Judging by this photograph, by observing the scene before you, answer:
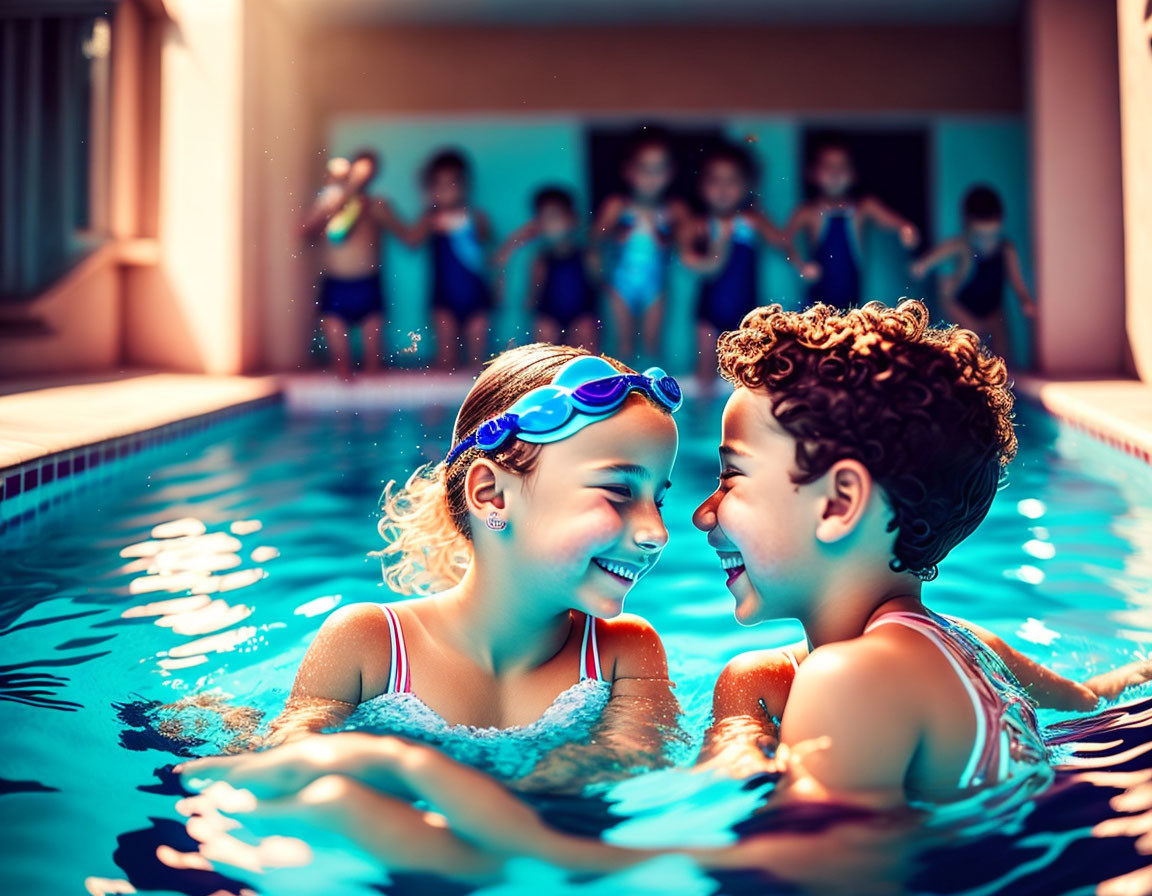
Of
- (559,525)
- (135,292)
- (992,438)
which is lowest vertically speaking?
(559,525)

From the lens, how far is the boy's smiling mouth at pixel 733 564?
7.43 ft

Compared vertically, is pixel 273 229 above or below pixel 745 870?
above

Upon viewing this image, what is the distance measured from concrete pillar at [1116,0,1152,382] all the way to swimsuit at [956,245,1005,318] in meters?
1.22

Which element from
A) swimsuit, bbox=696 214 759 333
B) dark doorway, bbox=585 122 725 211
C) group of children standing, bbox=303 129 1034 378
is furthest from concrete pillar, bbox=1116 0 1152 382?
dark doorway, bbox=585 122 725 211

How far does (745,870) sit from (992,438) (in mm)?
848

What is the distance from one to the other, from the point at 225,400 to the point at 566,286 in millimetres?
4239

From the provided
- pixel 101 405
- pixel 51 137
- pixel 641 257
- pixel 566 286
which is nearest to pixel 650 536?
pixel 101 405

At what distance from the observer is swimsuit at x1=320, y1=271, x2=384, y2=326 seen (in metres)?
11.6

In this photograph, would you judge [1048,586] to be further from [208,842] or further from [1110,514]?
[208,842]

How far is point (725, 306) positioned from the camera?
459 inches

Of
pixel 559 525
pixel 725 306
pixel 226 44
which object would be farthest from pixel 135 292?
pixel 559 525

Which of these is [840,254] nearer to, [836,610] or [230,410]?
[230,410]

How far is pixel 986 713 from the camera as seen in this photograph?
2.03 meters

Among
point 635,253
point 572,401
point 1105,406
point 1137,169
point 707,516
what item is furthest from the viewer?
point 635,253
